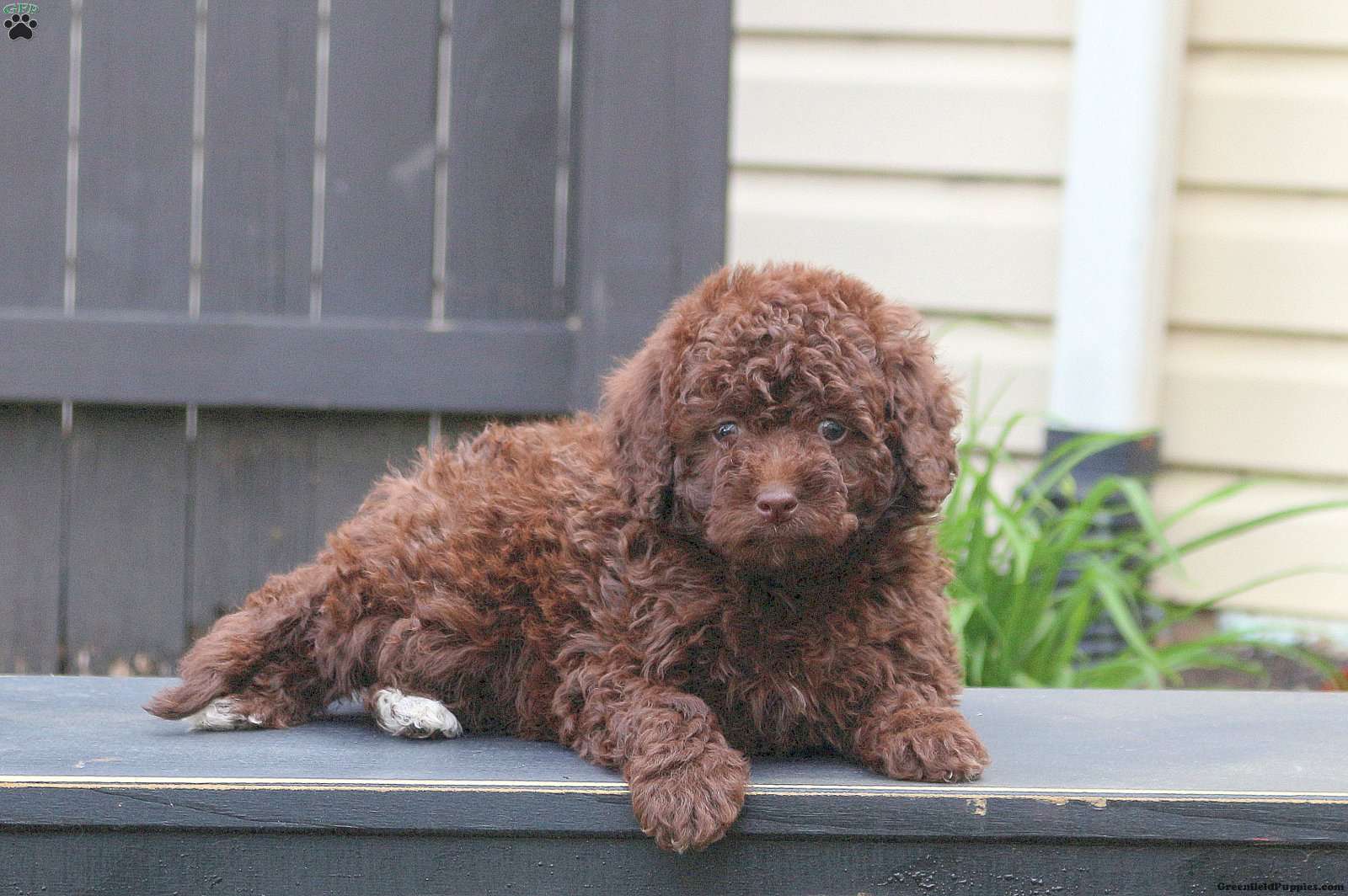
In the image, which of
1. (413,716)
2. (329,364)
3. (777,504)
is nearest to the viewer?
(777,504)

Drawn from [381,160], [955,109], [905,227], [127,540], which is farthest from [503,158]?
[127,540]

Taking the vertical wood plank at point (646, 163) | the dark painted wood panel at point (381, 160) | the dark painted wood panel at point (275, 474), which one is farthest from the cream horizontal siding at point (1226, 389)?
the dark painted wood panel at point (275, 474)

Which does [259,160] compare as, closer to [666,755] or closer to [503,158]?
[503,158]

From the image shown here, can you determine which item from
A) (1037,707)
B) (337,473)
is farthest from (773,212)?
(1037,707)

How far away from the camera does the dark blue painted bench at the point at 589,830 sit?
2.08 meters

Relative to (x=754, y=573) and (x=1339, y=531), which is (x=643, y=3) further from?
(x=1339, y=531)

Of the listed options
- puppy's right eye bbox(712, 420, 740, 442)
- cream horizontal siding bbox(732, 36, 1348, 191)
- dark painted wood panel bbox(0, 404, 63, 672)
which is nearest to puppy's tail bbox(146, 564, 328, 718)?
puppy's right eye bbox(712, 420, 740, 442)

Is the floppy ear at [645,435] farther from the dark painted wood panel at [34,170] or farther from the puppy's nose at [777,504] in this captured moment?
the dark painted wood panel at [34,170]

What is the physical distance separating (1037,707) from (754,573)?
1003 millimetres

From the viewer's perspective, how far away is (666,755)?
1.93 metres

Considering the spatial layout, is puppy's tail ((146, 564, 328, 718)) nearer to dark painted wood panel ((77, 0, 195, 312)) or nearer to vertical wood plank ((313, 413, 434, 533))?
vertical wood plank ((313, 413, 434, 533))

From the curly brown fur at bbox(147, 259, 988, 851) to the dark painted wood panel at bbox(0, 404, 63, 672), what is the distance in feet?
5.49

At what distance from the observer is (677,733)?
1.97m

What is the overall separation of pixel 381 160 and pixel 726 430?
7.24ft
